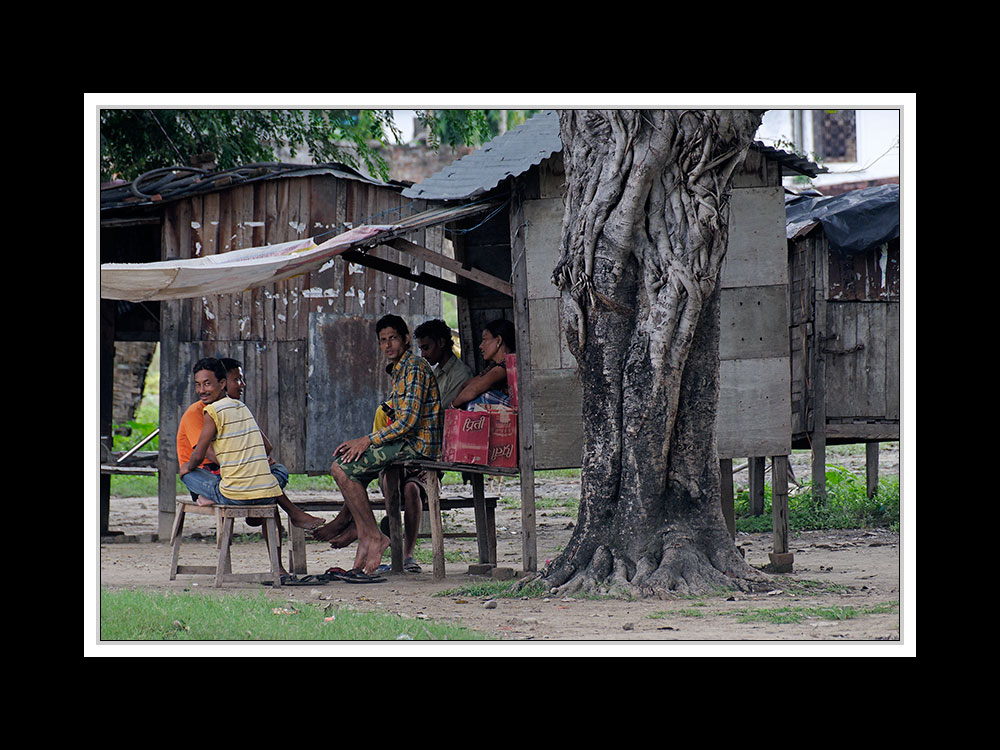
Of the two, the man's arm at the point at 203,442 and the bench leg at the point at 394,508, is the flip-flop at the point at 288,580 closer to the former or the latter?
the bench leg at the point at 394,508

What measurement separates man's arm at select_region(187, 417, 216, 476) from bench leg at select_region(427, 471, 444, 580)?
4.76 feet

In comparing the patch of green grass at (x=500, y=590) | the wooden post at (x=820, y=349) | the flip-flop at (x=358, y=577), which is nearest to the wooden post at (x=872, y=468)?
the wooden post at (x=820, y=349)

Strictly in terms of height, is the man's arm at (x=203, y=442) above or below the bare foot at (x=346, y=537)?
above

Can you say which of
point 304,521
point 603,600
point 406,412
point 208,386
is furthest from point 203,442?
point 603,600

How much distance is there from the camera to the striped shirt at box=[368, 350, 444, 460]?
790cm

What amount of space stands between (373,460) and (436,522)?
595 millimetres

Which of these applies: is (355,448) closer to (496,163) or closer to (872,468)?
(496,163)

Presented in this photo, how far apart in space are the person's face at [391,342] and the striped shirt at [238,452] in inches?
42.0

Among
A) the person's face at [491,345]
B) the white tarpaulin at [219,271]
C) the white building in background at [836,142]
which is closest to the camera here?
the white tarpaulin at [219,271]

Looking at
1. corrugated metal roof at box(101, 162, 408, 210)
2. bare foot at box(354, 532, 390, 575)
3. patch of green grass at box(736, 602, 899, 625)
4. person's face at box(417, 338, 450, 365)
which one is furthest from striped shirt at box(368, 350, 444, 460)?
corrugated metal roof at box(101, 162, 408, 210)

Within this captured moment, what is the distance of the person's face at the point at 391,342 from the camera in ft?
26.3

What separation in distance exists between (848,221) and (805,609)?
4.85 m

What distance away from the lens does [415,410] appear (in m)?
7.92
